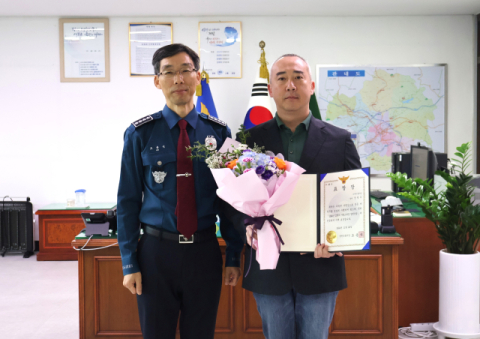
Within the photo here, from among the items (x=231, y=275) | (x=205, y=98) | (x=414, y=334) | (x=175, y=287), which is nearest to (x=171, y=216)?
(x=175, y=287)

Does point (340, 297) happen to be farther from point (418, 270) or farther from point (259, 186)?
point (259, 186)

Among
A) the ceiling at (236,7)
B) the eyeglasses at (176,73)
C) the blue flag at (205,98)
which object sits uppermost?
the ceiling at (236,7)

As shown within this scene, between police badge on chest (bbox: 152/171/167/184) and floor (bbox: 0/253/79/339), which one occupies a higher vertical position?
police badge on chest (bbox: 152/171/167/184)

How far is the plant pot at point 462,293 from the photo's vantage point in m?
2.36

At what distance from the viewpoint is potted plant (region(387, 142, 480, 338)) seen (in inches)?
93.0

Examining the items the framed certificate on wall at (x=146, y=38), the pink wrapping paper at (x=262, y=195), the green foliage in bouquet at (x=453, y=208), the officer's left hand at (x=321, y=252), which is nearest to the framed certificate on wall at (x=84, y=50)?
the framed certificate on wall at (x=146, y=38)

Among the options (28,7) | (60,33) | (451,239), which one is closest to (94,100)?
(60,33)

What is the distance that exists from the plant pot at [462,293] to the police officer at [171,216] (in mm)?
1628

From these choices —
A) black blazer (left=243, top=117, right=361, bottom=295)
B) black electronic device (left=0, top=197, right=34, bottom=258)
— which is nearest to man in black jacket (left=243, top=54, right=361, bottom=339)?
black blazer (left=243, top=117, right=361, bottom=295)

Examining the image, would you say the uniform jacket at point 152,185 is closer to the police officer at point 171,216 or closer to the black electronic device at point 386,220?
the police officer at point 171,216

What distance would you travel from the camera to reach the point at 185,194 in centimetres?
151

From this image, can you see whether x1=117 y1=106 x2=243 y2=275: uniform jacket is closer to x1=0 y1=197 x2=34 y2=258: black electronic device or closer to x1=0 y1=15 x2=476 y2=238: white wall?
x1=0 y1=15 x2=476 y2=238: white wall

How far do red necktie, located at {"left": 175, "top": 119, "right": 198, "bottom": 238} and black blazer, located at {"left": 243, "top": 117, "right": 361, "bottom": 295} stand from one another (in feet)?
0.81

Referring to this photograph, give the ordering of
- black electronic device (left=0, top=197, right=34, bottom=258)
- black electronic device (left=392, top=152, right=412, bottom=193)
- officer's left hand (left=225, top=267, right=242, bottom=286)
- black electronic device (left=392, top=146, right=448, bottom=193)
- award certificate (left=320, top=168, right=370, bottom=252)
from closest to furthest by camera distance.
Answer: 1. award certificate (left=320, top=168, right=370, bottom=252)
2. officer's left hand (left=225, top=267, right=242, bottom=286)
3. black electronic device (left=392, top=146, right=448, bottom=193)
4. black electronic device (left=392, top=152, right=412, bottom=193)
5. black electronic device (left=0, top=197, right=34, bottom=258)
